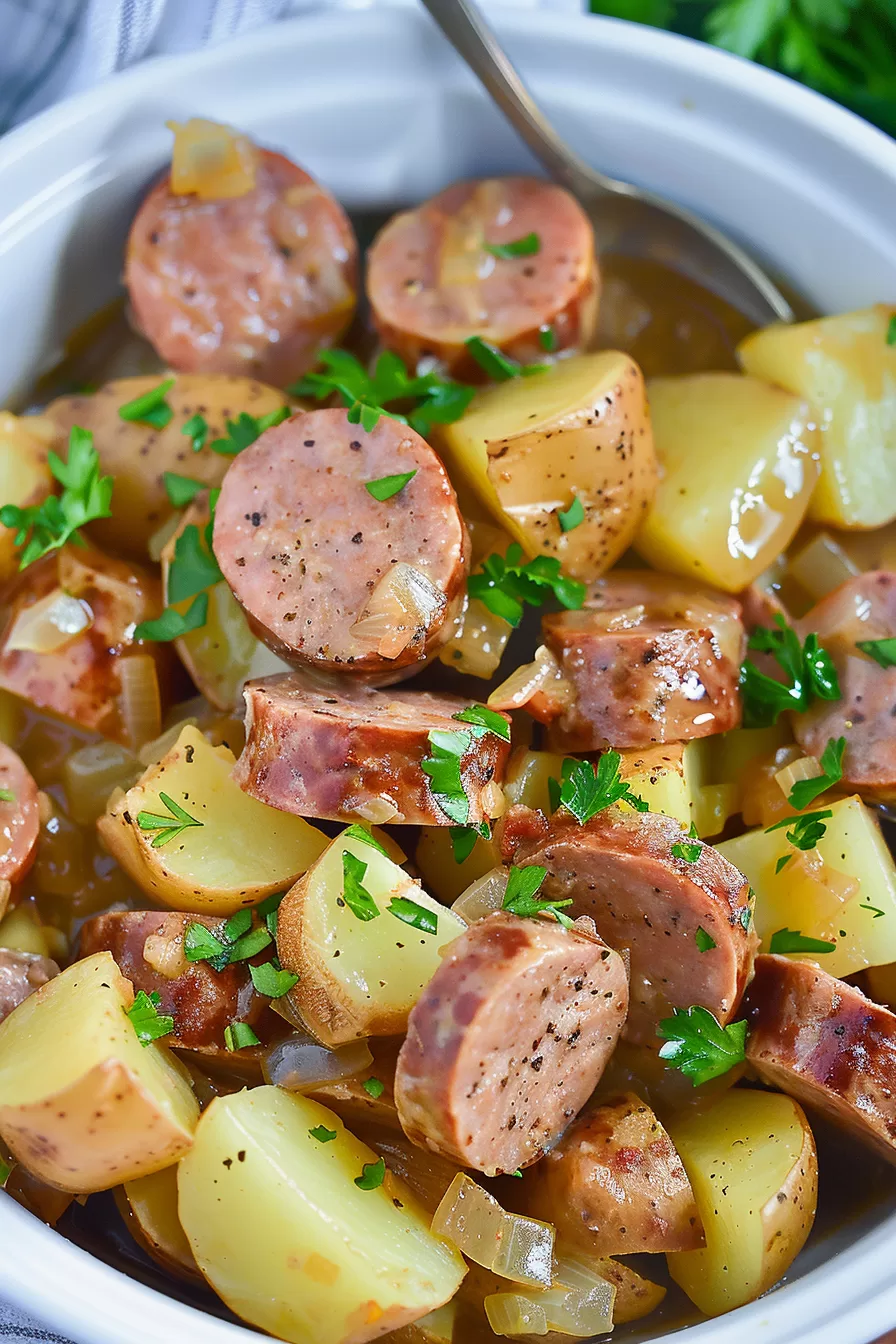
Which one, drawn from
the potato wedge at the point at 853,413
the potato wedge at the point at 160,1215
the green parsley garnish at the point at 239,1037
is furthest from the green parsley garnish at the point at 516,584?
the potato wedge at the point at 160,1215

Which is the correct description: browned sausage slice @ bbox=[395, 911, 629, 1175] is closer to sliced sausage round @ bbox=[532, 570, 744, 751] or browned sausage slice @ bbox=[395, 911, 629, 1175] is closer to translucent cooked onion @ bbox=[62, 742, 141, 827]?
sliced sausage round @ bbox=[532, 570, 744, 751]

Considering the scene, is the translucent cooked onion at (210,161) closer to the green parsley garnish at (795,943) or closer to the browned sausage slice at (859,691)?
the browned sausage slice at (859,691)

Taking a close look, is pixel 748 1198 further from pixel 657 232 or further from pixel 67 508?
pixel 657 232

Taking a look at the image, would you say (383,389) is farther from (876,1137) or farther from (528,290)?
(876,1137)

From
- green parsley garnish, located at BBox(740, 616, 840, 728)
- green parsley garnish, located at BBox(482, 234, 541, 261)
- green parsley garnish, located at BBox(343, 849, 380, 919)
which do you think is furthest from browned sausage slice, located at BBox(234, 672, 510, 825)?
green parsley garnish, located at BBox(482, 234, 541, 261)

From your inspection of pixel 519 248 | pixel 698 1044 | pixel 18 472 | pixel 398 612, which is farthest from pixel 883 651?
pixel 18 472

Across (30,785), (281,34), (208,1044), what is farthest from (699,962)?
(281,34)
